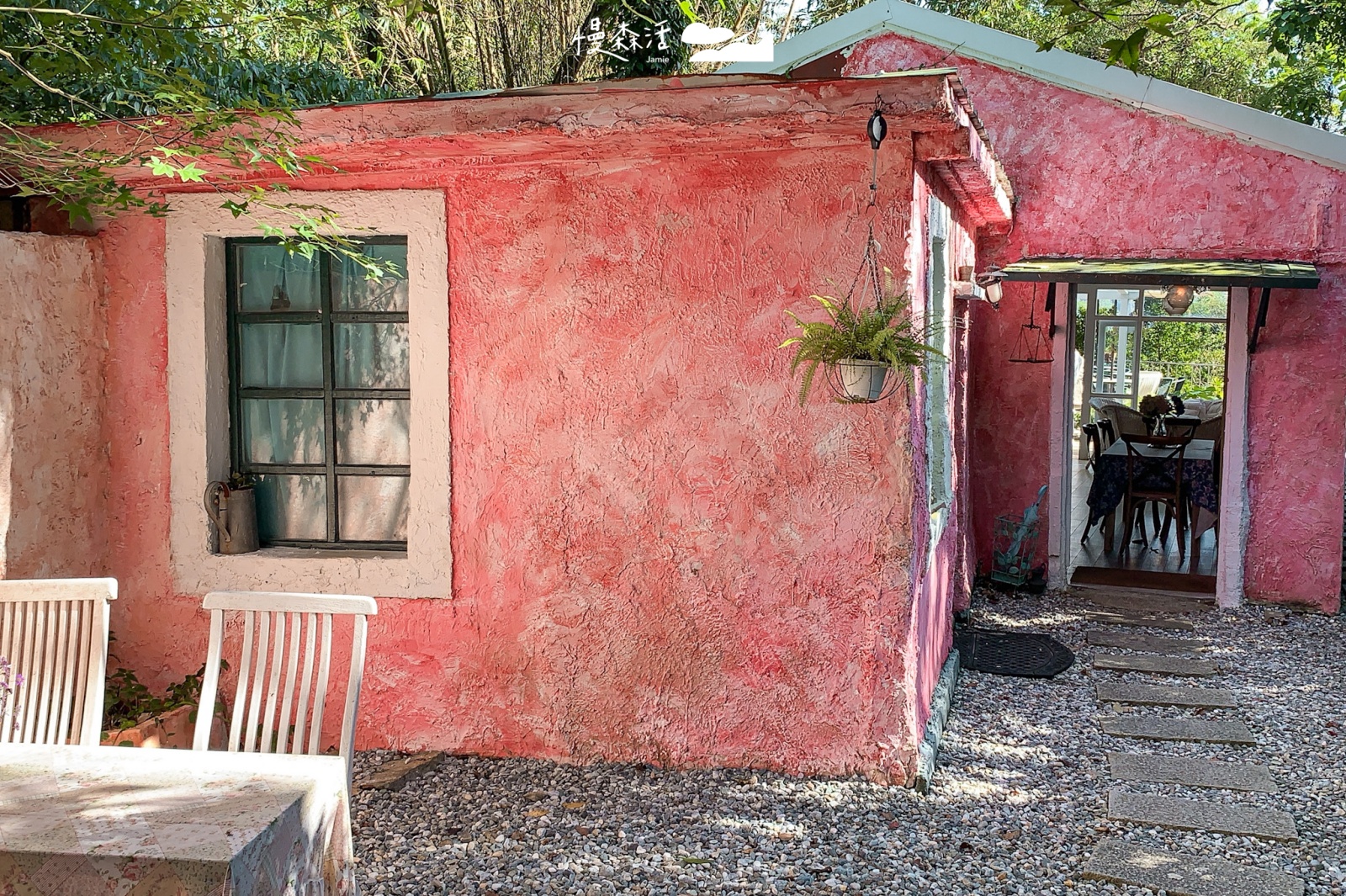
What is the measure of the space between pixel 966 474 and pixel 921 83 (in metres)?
4.10

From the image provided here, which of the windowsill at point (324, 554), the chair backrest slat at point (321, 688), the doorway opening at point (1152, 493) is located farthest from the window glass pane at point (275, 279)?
the doorway opening at point (1152, 493)

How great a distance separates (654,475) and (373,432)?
125 centimetres

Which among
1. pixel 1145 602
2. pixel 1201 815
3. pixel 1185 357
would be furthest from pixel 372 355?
pixel 1185 357

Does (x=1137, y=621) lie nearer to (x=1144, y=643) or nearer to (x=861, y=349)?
(x=1144, y=643)

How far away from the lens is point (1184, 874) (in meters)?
3.84

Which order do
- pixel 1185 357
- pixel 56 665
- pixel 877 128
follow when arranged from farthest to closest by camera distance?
pixel 1185 357 → pixel 877 128 → pixel 56 665

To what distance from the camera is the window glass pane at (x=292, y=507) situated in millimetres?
4867

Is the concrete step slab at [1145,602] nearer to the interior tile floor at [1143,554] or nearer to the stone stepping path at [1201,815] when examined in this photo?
the interior tile floor at [1143,554]

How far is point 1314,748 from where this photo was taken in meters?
5.10

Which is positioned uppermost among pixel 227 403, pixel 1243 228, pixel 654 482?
pixel 1243 228

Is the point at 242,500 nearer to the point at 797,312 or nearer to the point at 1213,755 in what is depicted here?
the point at 797,312

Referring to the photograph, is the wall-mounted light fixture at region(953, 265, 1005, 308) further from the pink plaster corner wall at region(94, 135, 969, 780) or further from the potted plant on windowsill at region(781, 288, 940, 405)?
the potted plant on windowsill at region(781, 288, 940, 405)

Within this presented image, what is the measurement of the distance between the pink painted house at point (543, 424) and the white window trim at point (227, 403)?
0.01m

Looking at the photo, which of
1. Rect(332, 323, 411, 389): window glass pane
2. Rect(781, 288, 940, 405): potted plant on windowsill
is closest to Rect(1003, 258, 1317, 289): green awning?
Rect(781, 288, 940, 405): potted plant on windowsill
